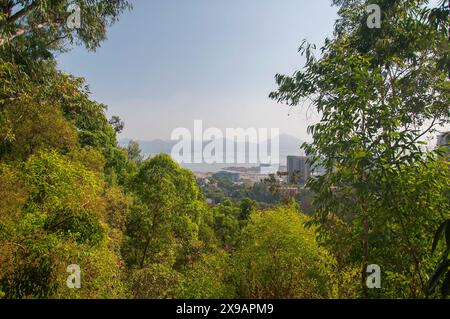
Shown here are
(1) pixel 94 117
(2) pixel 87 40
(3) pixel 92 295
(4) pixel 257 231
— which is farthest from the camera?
(1) pixel 94 117

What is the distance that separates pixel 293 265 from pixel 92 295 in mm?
2677

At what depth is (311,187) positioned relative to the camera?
3166 mm

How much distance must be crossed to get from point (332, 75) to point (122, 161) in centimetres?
1180

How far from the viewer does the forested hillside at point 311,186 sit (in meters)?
2.33

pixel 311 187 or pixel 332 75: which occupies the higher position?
pixel 332 75

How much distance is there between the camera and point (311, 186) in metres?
3.17

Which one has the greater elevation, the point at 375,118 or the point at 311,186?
the point at 375,118

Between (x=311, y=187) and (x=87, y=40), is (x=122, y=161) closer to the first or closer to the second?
(x=87, y=40)

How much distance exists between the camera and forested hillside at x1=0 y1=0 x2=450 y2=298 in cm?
233

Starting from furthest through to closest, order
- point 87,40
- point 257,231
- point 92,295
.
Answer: point 87,40
point 257,231
point 92,295

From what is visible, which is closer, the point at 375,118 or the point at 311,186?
the point at 375,118
